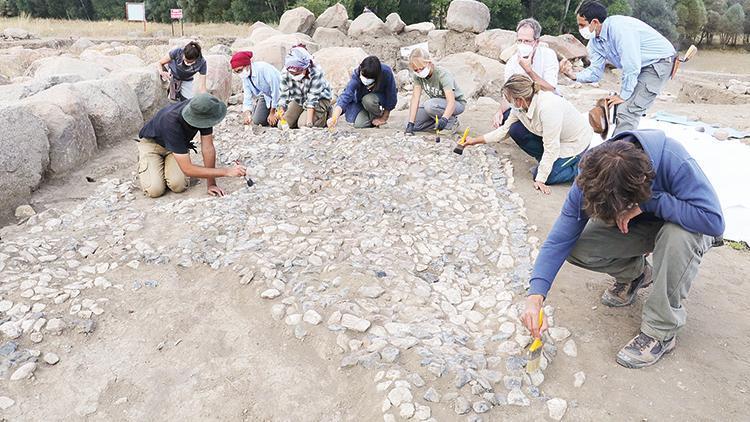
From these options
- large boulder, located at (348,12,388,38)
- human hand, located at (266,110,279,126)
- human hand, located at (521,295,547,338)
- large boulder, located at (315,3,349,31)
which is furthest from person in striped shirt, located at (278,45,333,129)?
large boulder, located at (315,3,349,31)

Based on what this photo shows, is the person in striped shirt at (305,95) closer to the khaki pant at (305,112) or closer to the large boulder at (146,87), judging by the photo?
the khaki pant at (305,112)

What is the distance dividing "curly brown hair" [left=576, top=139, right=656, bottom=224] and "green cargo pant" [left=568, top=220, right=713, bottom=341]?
0.41 metres

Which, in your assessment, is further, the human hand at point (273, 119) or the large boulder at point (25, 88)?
the human hand at point (273, 119)

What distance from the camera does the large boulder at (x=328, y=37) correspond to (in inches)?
753

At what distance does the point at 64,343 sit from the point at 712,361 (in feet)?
11.9

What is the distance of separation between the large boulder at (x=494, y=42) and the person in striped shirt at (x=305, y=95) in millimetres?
10435

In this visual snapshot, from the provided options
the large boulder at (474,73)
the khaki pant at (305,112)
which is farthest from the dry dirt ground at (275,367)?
the large boulder at (474,73)

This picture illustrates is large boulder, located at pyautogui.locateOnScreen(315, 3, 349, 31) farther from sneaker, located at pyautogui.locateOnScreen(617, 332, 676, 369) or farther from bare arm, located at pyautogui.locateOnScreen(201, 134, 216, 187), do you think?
sneaker, located at pyautogui.locateOnScreen(617, 332, 676, 369)

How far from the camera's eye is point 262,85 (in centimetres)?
724

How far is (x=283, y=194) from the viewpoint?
198 inches

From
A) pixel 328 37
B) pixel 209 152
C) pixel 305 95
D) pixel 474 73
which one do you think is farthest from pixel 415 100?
pixel 328 37

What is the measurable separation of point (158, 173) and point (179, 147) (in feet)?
1.67

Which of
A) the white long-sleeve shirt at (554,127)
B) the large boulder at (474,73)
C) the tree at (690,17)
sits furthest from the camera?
the tree at (690,17)

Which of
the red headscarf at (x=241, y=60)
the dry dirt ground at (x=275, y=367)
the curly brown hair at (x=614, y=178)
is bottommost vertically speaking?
the dry dirt ground at (x=275, y=367)
